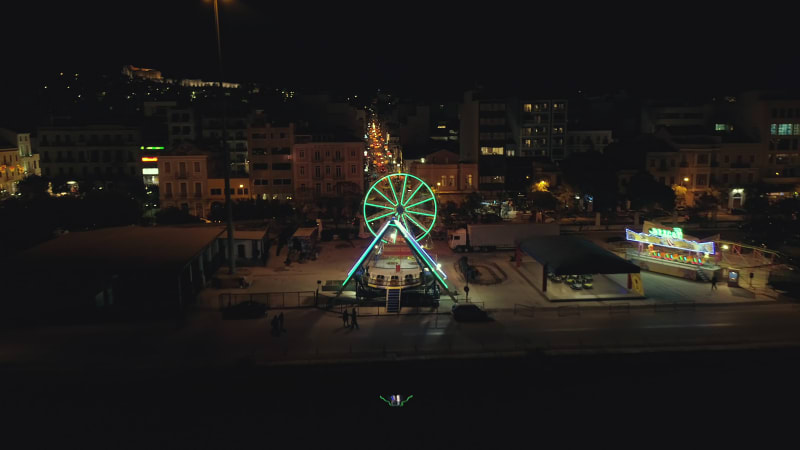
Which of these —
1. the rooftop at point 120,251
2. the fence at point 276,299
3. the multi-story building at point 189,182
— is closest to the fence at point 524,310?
the fence at point 276,299

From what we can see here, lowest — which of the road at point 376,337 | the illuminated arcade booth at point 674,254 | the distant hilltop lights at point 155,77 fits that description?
the road at point 376,337

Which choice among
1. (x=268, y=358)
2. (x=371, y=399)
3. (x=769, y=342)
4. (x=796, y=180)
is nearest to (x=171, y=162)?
(x=268, y=358)

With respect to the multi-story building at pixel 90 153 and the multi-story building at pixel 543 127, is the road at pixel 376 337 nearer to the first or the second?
the multi-story building at pixel 543 127

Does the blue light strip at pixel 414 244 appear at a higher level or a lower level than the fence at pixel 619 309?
higher

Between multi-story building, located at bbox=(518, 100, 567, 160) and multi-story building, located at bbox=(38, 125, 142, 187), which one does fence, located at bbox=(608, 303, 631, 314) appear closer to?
multi-story building, located at bbox=(518, 100, 567, 160)

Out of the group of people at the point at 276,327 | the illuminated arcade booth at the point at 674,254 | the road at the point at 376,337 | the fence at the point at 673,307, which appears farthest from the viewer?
the illuminated arcade booth at the point at 674,254

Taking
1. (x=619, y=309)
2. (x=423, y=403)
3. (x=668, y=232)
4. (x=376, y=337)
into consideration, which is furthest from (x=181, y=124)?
(x=423, y=403)

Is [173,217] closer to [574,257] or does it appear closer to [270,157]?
[270,157]

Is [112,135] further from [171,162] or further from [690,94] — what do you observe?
[690,94]
